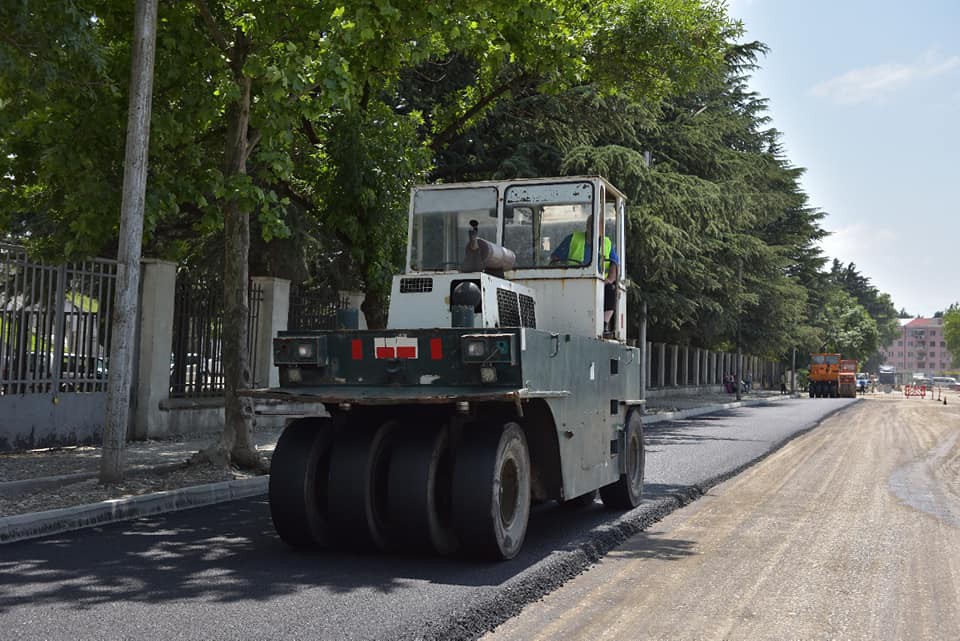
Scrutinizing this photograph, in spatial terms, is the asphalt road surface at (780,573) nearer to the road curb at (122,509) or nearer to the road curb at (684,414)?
the road curb at (122,509)

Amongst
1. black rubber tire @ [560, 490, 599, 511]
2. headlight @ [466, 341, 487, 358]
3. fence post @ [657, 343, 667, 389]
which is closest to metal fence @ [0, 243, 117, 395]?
black rubber tire @ [560, 490, 599, 511]

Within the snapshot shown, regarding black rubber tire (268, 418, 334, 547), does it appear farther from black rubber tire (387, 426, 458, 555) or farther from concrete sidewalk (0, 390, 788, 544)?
concrete sidewalk (0, 390, 788, 544)

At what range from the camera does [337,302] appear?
19.5 meters

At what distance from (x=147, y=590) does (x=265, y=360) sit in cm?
1218

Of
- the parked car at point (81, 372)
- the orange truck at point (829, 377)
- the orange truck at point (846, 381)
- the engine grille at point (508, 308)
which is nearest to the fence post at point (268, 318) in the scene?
the parked car at point (81, 372)

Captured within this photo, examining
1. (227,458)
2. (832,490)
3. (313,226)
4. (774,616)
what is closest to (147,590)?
(774,616)

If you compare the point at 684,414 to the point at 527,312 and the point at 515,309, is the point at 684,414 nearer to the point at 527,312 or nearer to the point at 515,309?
the point at 527,312

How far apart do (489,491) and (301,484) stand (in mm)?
1439

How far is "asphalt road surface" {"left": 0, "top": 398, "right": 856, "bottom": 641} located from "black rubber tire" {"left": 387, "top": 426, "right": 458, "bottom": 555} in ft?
0.66

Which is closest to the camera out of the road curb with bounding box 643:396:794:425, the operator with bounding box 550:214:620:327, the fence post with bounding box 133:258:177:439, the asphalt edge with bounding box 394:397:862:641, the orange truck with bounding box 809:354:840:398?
the asphalt edge with bounding box 394:397:862:641

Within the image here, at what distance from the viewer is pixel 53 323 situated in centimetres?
1293

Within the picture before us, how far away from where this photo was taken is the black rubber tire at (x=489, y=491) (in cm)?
657

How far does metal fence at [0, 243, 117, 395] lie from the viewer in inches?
482

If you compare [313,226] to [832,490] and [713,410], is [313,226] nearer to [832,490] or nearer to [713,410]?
[832,490]
